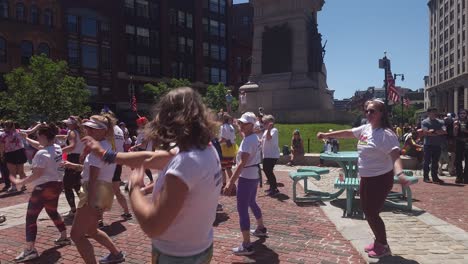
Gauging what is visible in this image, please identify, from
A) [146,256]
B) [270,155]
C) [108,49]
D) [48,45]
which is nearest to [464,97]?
[108,49]

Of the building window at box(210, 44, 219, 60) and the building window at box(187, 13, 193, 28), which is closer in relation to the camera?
the building window at box(187, 13, 193, 28)

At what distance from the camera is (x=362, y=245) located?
583cm

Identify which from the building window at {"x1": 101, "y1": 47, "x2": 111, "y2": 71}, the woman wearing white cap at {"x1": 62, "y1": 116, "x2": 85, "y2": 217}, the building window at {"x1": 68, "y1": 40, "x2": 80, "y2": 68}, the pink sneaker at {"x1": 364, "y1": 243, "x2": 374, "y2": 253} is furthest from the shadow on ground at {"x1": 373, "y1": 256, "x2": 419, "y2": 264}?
the building window at {"x1": 101, "y1": 47, "x2": 111, "y2": 71}

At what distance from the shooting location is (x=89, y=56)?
48.0m

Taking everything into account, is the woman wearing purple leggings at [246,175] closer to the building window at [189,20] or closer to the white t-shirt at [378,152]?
the white t-shirt at [378,152]

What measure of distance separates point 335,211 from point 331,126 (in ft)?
60.0

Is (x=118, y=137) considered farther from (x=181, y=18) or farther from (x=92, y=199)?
(x=181, y=18)

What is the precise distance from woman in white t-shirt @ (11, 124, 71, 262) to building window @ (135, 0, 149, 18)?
51.6m

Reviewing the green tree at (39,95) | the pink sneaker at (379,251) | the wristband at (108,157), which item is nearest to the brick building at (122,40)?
the green tree at (39,95)

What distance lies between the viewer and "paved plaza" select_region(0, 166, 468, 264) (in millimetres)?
5480

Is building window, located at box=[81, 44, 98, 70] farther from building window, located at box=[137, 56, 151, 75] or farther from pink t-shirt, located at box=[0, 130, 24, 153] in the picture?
pink t-shirt, located at box=[0, 130, 24, 153]

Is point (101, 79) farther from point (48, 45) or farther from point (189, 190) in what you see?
point (189, 190)

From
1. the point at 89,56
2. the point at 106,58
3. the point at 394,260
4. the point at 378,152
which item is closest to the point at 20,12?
the point at 89,56

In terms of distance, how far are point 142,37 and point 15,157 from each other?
45271 millimetres
